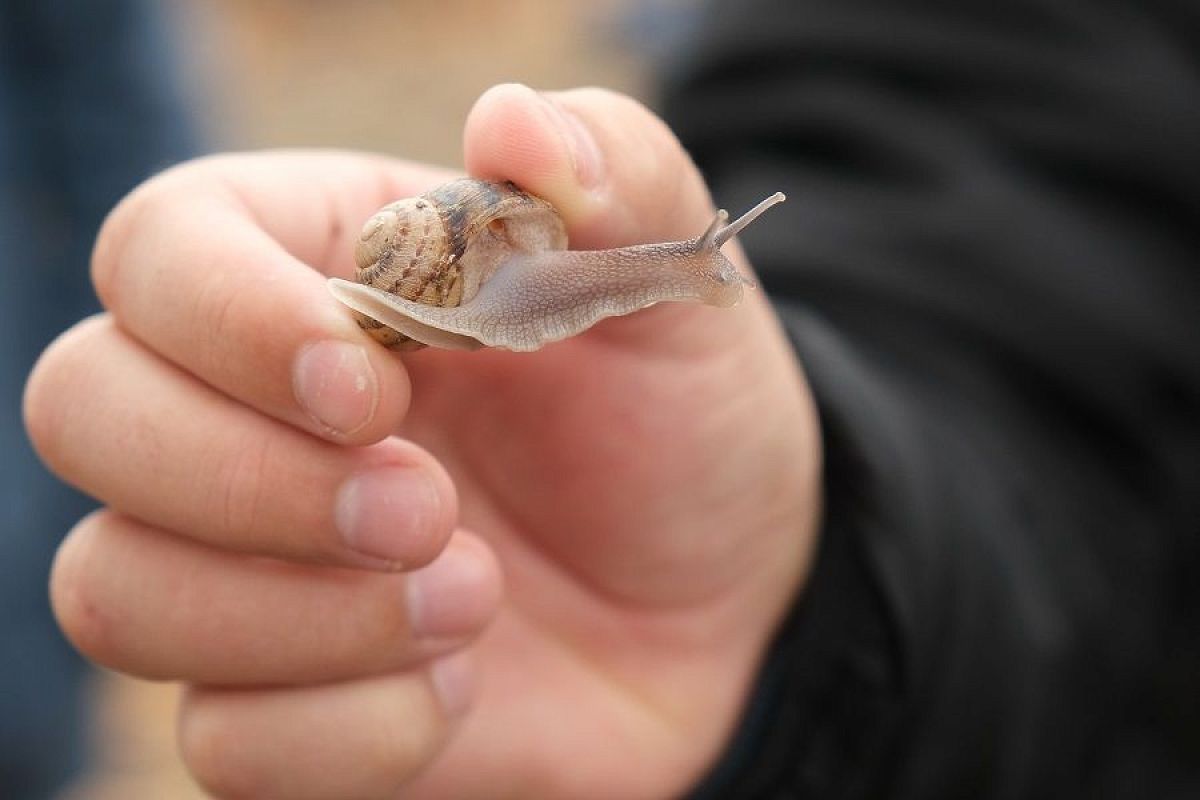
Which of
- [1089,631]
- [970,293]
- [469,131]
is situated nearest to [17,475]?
[469,131]

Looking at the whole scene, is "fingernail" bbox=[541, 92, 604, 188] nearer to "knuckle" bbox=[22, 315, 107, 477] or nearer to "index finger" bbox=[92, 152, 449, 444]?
"index finger" bbox=[92, 152, 449, 444]

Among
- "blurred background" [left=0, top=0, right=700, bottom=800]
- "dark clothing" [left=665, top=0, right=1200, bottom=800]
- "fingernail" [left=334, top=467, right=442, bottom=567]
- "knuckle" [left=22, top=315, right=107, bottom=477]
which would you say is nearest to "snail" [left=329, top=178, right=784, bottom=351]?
"fingernail" [left=334, top=467, right=442, bottom=567]

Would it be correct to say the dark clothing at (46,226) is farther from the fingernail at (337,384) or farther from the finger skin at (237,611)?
the fingernail at (337,384)

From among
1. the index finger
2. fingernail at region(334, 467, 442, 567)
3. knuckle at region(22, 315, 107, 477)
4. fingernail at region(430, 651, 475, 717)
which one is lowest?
fingernail at region(430, 651, 475, 717)

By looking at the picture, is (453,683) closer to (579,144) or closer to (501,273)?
(501,273)

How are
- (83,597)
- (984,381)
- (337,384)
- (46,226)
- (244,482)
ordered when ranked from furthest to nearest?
(46,226) < (984,381) < (83,597) < (244,482) < (337,384)

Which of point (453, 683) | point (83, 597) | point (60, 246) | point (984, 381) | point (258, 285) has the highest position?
point (258, 285)

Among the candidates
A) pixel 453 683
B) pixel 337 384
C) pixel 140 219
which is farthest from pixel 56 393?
pixel 453 683
